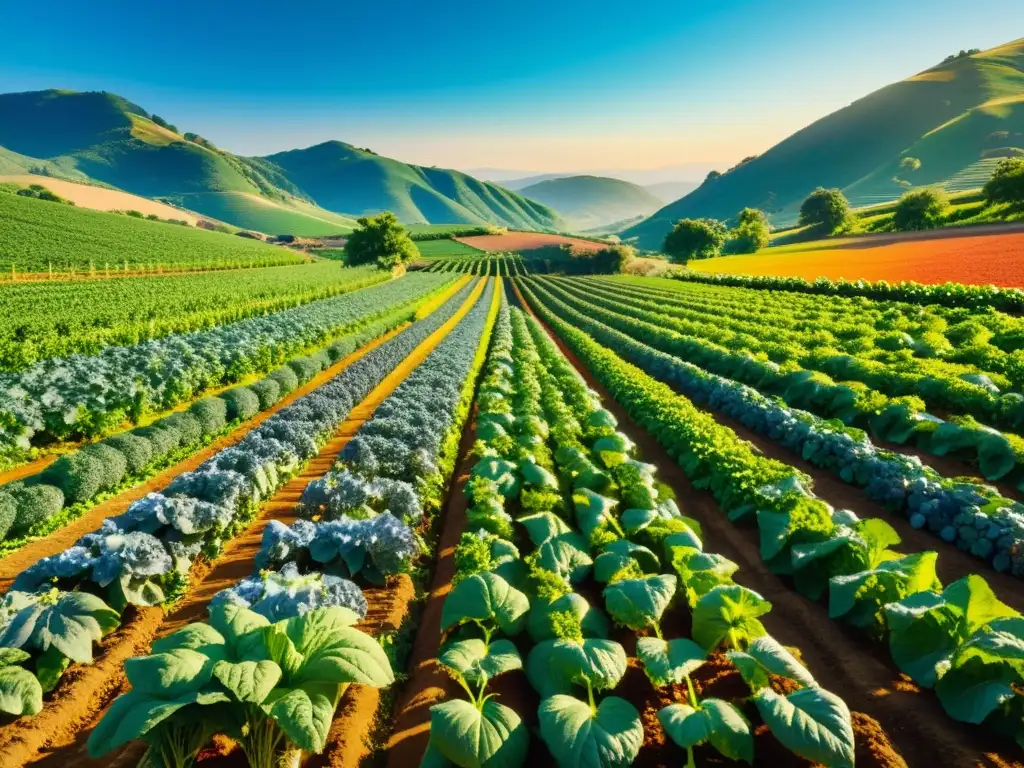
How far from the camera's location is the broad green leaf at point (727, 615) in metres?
4.64

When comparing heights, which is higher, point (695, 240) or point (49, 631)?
point (695, 240)

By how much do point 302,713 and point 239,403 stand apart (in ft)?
42.1

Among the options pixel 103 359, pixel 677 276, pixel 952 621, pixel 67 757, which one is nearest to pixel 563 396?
pixel 952 621

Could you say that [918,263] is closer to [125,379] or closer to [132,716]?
[125,379]

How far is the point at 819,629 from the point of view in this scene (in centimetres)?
584

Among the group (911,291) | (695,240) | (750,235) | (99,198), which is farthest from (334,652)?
(99,198)

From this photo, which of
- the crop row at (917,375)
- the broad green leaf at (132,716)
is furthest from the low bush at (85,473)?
the crop row at (917,375)

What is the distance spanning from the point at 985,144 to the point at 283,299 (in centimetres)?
20039

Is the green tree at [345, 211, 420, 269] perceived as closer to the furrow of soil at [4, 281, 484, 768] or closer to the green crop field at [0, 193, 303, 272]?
the green crop field at [0, 193, 303, 272]

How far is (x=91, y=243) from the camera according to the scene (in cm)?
5591

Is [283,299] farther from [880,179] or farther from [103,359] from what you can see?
[880,179]

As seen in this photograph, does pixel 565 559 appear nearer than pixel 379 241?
Yes

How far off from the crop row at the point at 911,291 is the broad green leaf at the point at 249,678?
31.1 m

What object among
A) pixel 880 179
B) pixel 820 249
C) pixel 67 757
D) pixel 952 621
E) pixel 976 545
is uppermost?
pixel 880 179
